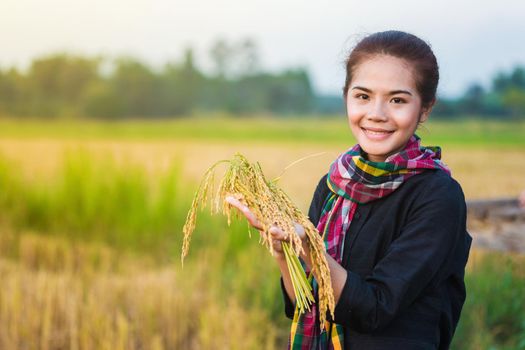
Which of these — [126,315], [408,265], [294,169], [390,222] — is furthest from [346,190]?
[294,169]

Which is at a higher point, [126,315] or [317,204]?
[317,204]

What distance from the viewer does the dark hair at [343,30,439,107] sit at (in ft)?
5.67

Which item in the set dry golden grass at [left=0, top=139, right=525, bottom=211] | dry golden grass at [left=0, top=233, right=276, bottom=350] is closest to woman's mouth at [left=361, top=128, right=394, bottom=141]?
dry golden grass at [left=0, top=233, right=276, bottom=350]

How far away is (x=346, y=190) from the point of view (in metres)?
1.76

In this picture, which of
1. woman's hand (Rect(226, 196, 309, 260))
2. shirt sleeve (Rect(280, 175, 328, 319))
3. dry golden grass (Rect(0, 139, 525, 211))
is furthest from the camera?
dry golden grass (Rect(0, 139, 525, 211))

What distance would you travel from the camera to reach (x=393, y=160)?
5.57 ft

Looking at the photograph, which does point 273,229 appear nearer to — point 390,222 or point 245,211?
point 245,211

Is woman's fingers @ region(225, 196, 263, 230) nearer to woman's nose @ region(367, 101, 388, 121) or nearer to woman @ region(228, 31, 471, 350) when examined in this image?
woman @ region(228, 31, 471, 350)

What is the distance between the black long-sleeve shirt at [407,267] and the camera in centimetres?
161

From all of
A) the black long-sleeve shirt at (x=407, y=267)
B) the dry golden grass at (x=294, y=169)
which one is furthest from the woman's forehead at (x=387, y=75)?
the dry golden grass at (x=294, y=169)

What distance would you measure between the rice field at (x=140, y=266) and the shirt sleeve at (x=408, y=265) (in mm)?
411

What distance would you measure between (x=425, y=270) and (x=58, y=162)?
5514 millimetres

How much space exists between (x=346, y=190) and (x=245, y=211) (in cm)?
34

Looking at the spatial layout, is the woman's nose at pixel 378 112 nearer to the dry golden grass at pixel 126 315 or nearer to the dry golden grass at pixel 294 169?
the dry golden grass at pixel 126 315
